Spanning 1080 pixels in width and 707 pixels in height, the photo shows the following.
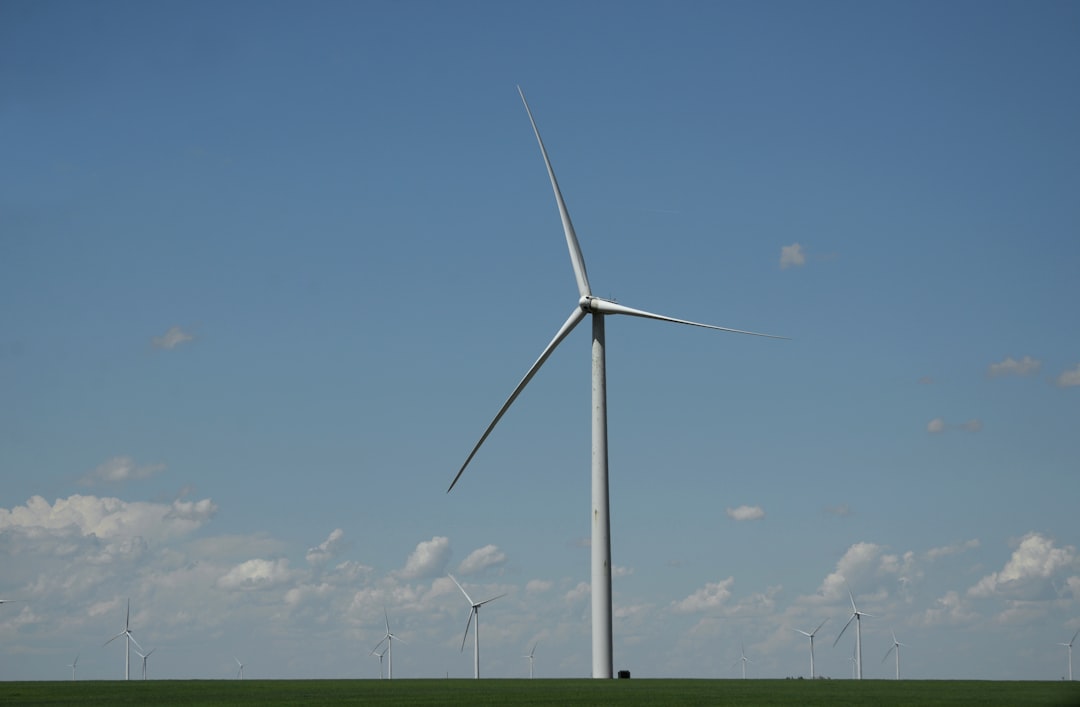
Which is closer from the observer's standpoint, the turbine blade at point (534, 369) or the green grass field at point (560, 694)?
the green grass field at point (560, 694)

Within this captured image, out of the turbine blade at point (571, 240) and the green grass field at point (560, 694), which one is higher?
the turbine blade at point (571, 240)

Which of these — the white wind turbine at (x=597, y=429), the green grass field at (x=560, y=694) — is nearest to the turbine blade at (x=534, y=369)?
the white wind turbine at (x=597, y=429)

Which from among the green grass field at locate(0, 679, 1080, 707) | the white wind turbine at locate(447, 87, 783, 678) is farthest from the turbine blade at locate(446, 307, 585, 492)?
the green grass field at locate(0, 679, 1080, 707)

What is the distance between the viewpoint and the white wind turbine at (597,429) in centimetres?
7806

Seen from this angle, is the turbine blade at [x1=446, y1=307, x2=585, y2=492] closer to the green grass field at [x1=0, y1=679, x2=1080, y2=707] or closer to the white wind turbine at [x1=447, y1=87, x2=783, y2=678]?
the white wind turbine at [x1=447, y1=87, x2=783, y2=678]

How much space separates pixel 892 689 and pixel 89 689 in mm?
39963

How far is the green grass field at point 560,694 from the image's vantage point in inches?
2147

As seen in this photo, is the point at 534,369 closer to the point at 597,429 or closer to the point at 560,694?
the point at 597,429

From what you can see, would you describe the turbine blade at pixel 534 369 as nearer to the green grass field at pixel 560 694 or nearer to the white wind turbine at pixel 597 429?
the white wind turbine at pixel 597 429

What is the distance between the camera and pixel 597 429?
80875 mm

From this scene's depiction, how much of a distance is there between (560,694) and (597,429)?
2476 centimetres

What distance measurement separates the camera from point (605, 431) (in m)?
80.8

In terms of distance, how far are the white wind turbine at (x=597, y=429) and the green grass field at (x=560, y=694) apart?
15.9 ft

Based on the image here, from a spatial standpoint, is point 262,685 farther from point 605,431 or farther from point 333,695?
point 605,431
